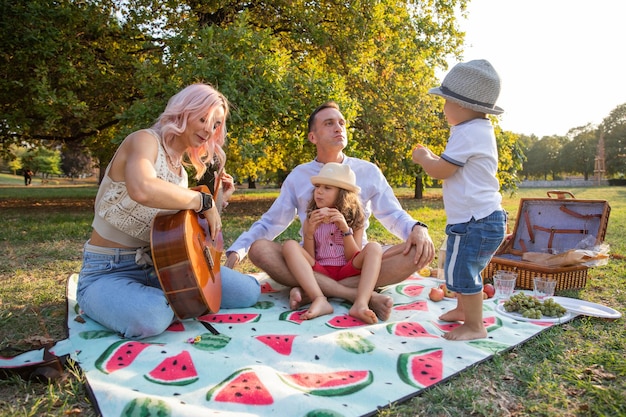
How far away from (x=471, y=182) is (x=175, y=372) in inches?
78.0

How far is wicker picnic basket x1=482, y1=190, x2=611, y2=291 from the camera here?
4141mm

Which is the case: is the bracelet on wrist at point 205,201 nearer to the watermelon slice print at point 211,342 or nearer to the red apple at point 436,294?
the watermelon slice print at point 211,342

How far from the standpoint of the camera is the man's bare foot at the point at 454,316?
10.3 feet

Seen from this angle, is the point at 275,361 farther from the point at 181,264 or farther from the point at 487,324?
the point at 487,324

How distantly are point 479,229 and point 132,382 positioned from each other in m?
2.07

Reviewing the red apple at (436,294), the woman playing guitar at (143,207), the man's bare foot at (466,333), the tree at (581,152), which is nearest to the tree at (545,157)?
the tree at (581,152)

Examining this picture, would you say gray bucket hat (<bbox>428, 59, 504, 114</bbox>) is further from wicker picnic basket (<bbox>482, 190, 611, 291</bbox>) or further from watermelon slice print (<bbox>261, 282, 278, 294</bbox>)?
watermelon slice print (<bbox>261, 282, 278, 294</bbox>)

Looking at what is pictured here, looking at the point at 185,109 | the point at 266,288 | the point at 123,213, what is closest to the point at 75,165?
the point at 266,288

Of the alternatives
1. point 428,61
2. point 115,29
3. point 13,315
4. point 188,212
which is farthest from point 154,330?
point 428,61

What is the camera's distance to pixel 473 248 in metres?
2.76

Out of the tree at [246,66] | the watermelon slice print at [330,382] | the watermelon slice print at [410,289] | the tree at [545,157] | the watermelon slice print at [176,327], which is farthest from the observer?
the tree at [545,157]

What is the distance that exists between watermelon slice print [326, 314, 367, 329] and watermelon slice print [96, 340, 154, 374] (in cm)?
113

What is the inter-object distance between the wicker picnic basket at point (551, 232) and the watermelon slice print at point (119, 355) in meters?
3.27

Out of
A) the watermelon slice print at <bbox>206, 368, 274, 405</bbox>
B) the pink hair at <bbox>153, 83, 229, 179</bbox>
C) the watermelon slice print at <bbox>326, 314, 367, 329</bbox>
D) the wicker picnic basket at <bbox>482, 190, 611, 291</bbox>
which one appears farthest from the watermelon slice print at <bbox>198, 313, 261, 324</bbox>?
the wicker picnic basket at <bbox>482, 190, 611, 291</bbox>
